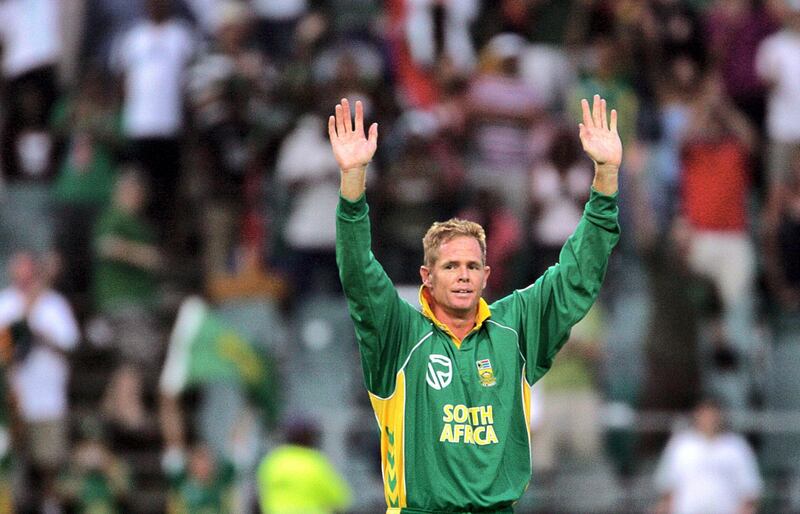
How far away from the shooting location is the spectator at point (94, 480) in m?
15.8

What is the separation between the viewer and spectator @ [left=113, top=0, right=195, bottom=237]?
17578 mm

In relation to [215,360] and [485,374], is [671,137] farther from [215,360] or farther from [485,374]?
[485,374]

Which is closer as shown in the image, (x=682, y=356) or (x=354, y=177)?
(x=354, y=177)

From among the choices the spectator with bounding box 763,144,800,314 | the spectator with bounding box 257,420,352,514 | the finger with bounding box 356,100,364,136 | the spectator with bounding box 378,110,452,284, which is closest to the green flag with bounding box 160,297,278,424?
the spectator with bounding box 378,110,452,284

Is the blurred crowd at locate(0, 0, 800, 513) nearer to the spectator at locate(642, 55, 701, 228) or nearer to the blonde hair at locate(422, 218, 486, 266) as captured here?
the spectator at locate(642, 55, 701, 228)

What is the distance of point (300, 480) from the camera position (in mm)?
13742

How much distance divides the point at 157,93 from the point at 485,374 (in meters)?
10.8

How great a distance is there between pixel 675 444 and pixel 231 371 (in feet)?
13.5

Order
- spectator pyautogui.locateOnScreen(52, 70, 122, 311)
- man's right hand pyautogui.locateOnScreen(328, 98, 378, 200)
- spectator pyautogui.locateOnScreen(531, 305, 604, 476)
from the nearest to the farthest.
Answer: man's right hand pyautogui.locateOnScreen(328, 98, 378, 200) < spectator pyautogui.locateOnScreen(531, 305, 604, 476) < spectator pyautogui.locateOnScreen(52, 70, 122, 311)

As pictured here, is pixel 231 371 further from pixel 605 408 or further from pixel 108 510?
pixel 605 408

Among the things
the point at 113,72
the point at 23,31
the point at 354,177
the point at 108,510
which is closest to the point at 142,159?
the point at 113,72

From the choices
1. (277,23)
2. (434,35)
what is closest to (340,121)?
(434,35)

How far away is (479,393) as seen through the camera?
7.33 metres

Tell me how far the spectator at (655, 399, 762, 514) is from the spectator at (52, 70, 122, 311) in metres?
6.25
